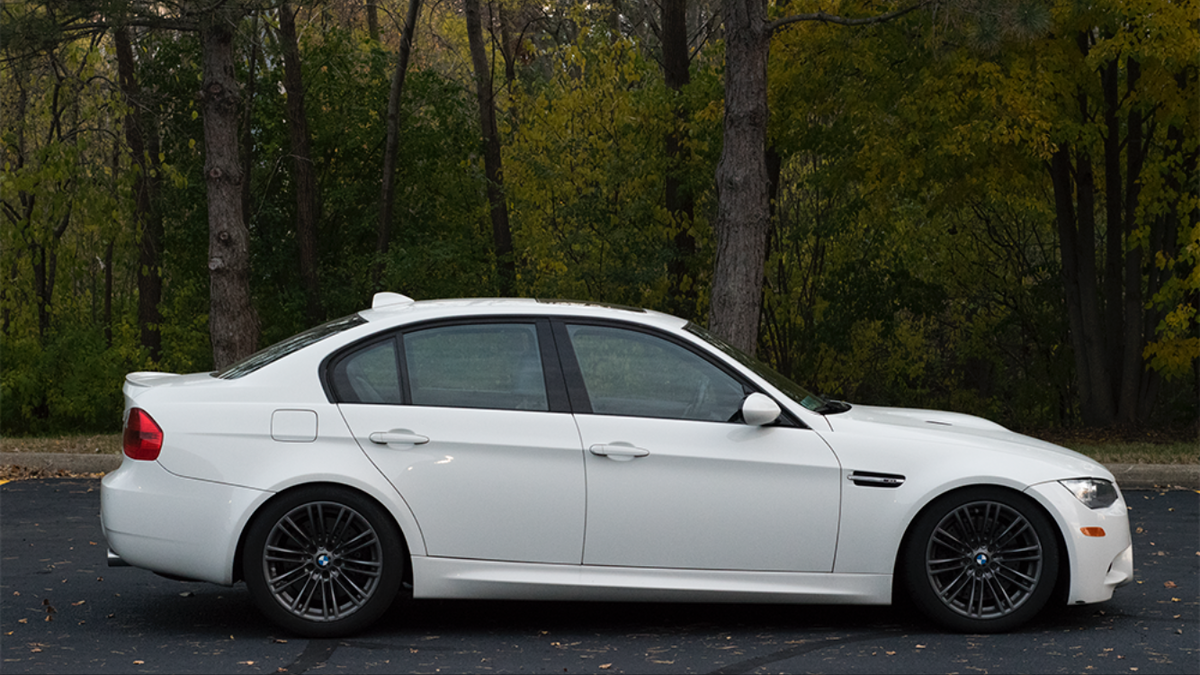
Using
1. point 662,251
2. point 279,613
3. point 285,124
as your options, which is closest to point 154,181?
point 285,124

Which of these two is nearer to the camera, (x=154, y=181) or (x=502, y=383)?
(x=502, y=383)

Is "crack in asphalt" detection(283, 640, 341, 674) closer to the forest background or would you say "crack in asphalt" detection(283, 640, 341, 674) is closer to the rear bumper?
the rear bumper

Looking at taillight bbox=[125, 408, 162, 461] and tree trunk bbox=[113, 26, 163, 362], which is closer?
taillight bbox=[125, 408, 162, 461]

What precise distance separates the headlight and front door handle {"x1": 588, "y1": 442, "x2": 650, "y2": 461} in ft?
6.59

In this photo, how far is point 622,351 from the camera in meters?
6.05

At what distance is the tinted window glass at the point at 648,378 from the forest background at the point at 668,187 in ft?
22.5

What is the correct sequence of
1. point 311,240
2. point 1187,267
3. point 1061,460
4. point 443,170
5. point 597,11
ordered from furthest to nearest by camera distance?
point 597,11 → point 443,170 → point 311,240 → point 1187,267 → point 1061,460

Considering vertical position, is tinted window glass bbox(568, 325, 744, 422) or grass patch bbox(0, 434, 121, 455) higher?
tinted window glass bbox(568, 325, 744, 422)

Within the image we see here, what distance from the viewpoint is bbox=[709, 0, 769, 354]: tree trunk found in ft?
41.2

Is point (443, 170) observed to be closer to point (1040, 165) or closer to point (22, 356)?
point (22, 356)

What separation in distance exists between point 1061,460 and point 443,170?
20.5 metres

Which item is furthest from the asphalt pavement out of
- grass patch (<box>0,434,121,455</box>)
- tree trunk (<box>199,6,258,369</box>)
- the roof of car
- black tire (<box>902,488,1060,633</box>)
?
tree trunk (<box>199,6,258,369</box>)

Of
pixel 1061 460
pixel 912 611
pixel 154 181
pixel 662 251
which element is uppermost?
pixel 154 181

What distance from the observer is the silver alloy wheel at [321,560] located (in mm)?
5723
